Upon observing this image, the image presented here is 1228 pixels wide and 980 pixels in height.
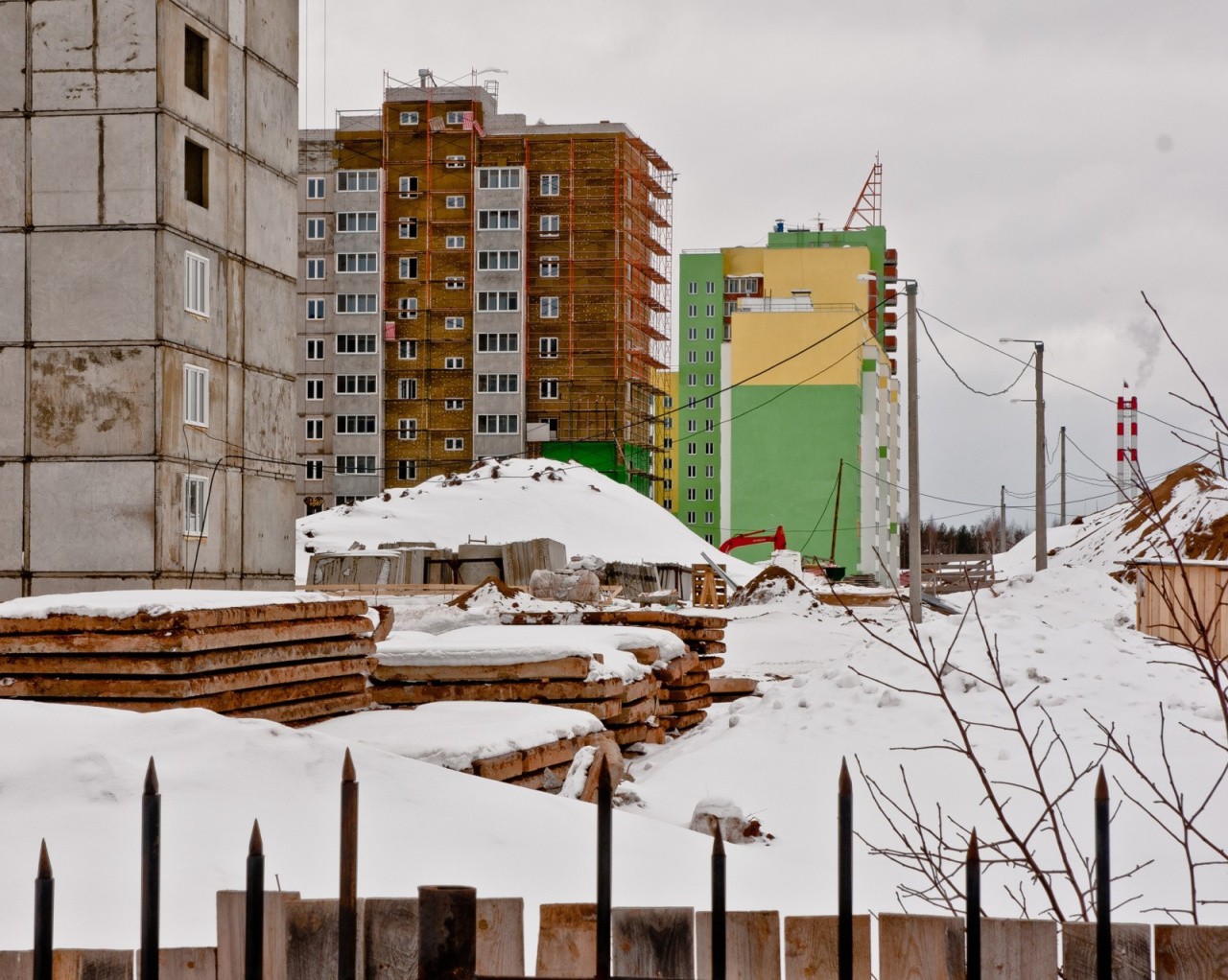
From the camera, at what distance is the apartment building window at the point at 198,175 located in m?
25.9

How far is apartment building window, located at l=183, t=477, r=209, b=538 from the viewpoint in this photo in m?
24.7

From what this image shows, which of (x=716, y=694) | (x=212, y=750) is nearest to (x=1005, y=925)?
(x=212, y=750)

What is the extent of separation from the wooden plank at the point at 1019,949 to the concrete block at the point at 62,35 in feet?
82.4

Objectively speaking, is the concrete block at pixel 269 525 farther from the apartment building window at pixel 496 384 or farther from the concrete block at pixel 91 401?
the apartment building window at pixel 496 384

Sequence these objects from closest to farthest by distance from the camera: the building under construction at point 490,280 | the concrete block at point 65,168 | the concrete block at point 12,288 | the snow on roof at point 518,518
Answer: the concrete block at point 12,288
the concrete block at point 65,168
the snow on roof at point 518,518
the building under construction at point 490,280

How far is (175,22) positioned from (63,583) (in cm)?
970

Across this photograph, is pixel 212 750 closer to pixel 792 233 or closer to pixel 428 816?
pixel 428 816

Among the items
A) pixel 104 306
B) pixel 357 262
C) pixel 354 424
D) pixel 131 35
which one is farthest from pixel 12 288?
pixel 357 262

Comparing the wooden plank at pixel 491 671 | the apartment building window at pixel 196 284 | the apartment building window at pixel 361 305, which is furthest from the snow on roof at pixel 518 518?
the apartment building window at pixel 361 305

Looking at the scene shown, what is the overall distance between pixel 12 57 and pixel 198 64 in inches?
123

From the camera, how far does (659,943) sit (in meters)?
2.46

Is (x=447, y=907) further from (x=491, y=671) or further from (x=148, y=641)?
(x=491, y=671)

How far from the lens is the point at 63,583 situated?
23.9 meters

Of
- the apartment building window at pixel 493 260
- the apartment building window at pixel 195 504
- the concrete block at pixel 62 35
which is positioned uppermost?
the apartment building window at pixel 493 260
